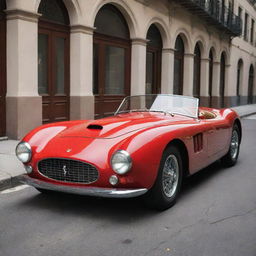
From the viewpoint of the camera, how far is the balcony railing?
1958 cm

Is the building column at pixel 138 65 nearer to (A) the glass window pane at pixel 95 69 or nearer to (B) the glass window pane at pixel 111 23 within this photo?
(B) the glass window pane at pixel 111 23

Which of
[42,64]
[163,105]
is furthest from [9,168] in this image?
[42,64]

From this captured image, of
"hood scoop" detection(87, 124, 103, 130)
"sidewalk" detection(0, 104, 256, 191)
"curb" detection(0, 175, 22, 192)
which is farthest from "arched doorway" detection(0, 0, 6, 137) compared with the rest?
"hood scoop" detection(87, 124, 103, 130)

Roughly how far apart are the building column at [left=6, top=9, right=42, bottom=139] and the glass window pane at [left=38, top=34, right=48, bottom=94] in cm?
95

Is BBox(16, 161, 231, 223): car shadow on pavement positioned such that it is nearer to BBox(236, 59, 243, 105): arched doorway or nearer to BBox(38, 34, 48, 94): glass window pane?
BBox(38, 34, 48, 94): glass window pane

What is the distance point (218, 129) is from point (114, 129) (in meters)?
2.15

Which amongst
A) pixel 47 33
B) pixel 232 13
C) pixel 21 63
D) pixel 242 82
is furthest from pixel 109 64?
pixel 242 82

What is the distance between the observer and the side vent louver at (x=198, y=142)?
5383 mm

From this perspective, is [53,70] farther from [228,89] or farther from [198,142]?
[228,89]

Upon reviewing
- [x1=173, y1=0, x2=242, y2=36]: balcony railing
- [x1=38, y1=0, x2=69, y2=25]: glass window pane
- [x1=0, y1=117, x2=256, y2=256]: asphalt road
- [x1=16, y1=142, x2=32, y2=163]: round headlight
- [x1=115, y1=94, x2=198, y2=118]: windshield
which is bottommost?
[x1=0, y1=117, x2=256, y2=256]: asphalt road

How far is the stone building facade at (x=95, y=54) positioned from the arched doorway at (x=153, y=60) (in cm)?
4

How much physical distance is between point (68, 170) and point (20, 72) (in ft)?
20.5

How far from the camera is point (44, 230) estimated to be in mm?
4039

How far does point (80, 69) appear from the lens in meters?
12.3
